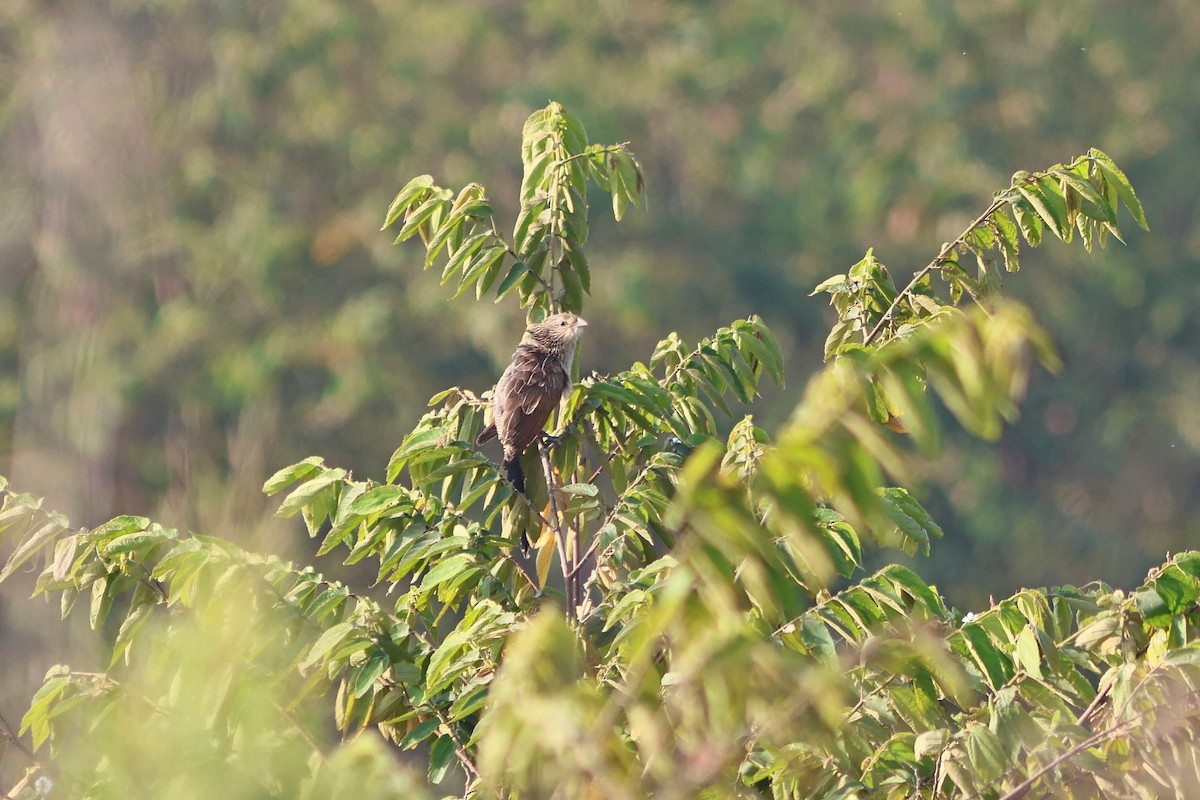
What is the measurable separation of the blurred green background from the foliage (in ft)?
25.5

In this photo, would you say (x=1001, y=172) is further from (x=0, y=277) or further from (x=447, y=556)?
(x=447, y=556)

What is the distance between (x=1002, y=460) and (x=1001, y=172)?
9.99ft

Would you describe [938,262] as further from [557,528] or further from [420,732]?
[420,732]

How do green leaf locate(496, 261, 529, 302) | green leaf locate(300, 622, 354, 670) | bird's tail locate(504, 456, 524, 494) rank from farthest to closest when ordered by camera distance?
bird's tail locate(504, 456, 524, 494) < green leaf locate(496, 261, 529, 302) < green leaf locate(300, 622, 354, 670)

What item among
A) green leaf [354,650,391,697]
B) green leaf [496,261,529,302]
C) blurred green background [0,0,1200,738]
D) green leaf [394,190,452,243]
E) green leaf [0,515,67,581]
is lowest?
green leaf [354,650,391,697]

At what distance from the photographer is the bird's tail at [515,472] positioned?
3.25m

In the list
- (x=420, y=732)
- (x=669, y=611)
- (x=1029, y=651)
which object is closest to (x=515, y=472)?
(x=420, y=732)

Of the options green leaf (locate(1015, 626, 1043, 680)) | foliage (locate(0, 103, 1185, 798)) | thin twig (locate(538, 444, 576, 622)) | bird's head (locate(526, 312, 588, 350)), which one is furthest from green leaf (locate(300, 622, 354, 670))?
bird's head (locate(526, 312, 588, 350))

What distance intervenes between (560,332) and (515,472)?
57cm

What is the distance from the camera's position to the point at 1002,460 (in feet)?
50.6

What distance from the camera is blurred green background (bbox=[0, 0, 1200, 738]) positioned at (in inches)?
494

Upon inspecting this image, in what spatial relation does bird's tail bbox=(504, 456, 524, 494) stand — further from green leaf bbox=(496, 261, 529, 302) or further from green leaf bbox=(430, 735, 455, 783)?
green leaf bbox=(430, 735, 455, 783)

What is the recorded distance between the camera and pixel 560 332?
12.3 ft

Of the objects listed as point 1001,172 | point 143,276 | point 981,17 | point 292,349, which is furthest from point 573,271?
point 981,17
